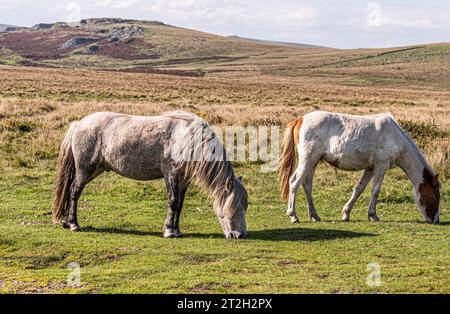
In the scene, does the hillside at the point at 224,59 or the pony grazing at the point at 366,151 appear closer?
the pony grazing at the point at 366,151

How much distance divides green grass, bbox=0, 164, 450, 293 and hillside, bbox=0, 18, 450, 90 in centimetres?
8686

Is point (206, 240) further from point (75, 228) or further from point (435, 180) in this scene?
point (435, 180)

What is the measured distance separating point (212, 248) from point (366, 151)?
14.3 feet

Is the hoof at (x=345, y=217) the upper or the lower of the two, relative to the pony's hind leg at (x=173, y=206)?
lower

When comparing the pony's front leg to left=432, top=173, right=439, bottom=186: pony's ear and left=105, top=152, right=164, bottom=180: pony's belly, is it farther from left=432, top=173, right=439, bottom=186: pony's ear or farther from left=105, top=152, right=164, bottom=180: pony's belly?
left=105, top=152, right=164, bottom=180: pony's belly

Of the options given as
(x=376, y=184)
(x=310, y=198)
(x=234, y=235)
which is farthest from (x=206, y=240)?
(x=376, y=184)

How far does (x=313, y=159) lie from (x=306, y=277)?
4861 millimetres

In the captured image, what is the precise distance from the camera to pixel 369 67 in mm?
125750

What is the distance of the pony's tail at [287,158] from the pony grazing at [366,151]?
0.65 ft

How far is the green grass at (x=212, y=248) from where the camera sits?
8008 mm

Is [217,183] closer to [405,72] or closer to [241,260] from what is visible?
[241,260]

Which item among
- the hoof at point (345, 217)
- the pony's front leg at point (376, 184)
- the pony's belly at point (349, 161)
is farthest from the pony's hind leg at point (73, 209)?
the pony's front leg at point (376, 184)

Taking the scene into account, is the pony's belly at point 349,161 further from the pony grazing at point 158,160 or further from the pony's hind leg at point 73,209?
the pony's hind leg at point 73,209
